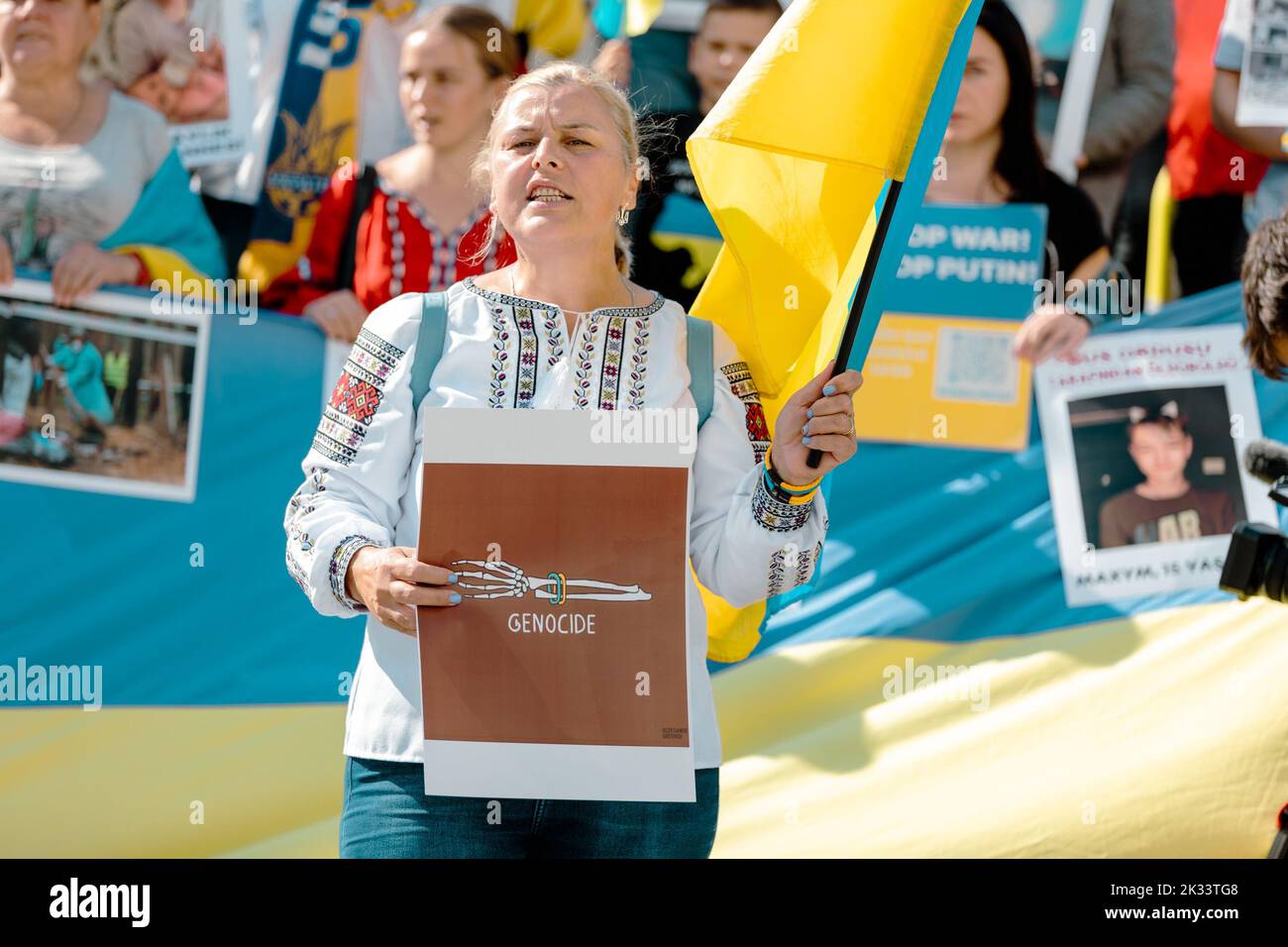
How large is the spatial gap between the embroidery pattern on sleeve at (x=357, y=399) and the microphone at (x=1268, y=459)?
3.90ft

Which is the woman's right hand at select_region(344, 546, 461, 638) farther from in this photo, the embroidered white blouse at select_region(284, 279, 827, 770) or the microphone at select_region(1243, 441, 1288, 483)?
the microphone at select_region(1243, 441, 1288, 483)

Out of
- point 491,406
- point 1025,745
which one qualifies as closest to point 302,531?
point 491,406

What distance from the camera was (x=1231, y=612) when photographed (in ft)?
11.8

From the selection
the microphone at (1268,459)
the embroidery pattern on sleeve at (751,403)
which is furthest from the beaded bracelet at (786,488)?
the microphone at (1268,459)

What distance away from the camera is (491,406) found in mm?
1790

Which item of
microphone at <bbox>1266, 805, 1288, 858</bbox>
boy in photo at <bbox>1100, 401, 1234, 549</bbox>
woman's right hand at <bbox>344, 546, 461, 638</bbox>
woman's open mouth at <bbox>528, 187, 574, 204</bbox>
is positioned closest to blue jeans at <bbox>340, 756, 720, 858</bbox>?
woman's right hand at <bbox>344, 546, 461, 638</bbox>

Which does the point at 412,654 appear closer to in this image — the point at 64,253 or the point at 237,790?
the point at 237,790

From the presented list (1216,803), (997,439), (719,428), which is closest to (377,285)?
(997,439)

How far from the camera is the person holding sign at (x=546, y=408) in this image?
1.72 metres

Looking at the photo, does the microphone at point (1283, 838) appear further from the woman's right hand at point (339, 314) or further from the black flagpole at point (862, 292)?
the woman's right hand at point (339, 314)

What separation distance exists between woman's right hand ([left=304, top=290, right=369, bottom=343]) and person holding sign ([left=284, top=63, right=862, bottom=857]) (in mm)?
2014

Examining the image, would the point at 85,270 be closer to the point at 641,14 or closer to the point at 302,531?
the point at 641,14
